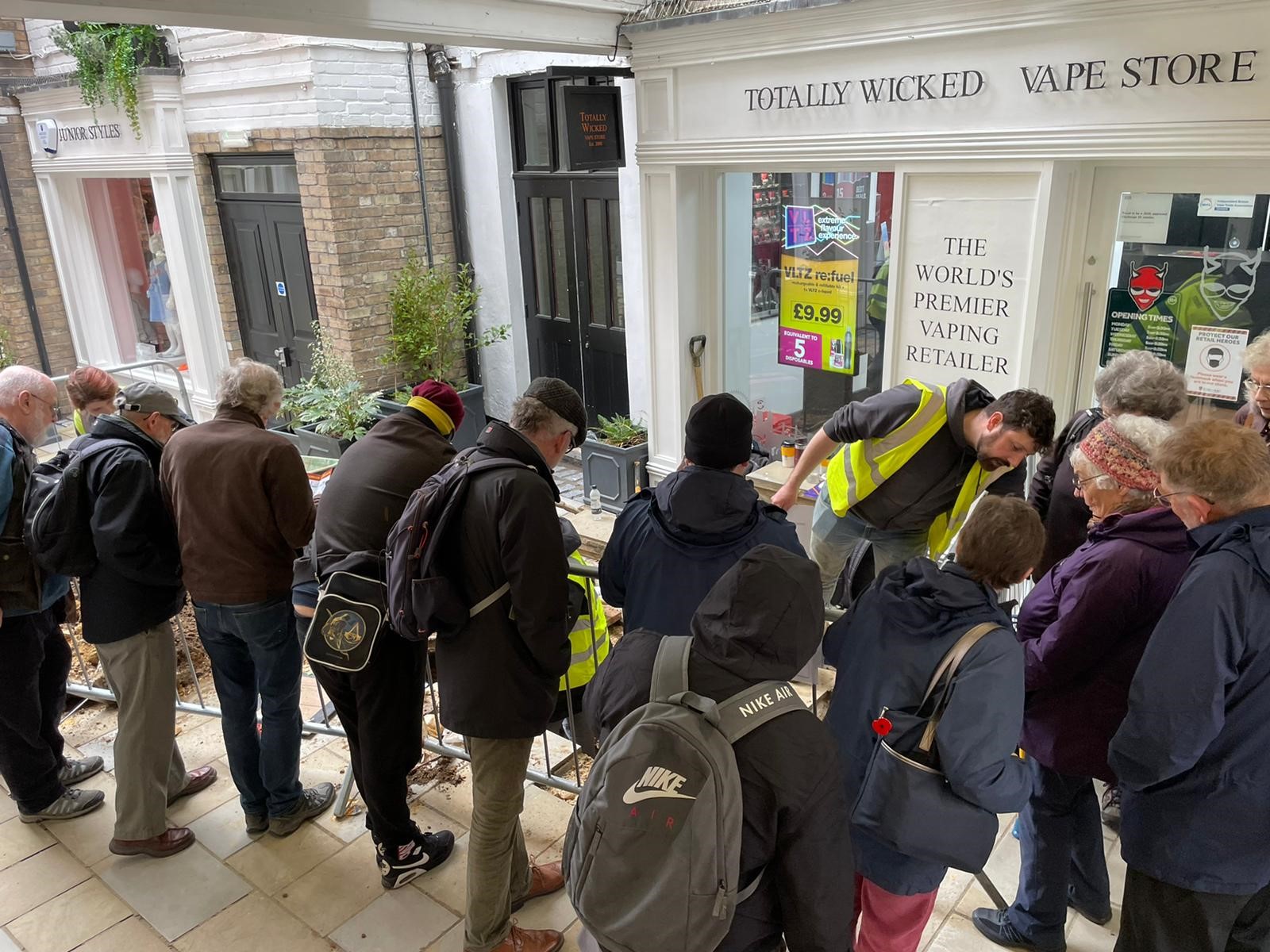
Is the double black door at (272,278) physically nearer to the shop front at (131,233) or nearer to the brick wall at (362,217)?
the shop front at (131,233)

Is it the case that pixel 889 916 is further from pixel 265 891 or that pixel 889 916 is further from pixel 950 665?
pixel 265 891

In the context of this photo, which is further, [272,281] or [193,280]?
[193,280]

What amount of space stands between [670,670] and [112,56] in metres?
9.29

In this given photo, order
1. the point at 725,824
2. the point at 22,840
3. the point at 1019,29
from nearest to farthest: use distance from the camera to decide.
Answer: the point at 725,824, the point at 22,840, the point at 1019,29

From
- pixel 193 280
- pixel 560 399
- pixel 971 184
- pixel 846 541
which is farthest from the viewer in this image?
pixel 193 280

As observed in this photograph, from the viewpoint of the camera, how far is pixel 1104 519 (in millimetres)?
2469

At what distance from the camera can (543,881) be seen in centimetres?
301

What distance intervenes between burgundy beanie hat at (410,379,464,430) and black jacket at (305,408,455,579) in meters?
0.13

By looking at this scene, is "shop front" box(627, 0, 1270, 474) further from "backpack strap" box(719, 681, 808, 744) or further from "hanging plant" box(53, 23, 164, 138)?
"hanging plant" box(53, 23, 164, 138)

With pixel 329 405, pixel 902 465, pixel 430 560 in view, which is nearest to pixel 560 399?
pixel 430 560

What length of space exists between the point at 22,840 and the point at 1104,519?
393cm

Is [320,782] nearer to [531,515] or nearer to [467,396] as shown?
[531,515]

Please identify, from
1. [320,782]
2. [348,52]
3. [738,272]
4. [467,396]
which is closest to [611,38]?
[738,272]

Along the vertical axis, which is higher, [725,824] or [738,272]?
[738,272]
